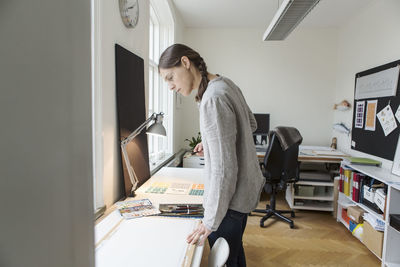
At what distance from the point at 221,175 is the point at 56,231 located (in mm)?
789

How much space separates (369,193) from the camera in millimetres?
2691

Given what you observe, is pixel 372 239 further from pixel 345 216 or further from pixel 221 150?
pixel 221 150

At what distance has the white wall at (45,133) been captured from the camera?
0.21 m

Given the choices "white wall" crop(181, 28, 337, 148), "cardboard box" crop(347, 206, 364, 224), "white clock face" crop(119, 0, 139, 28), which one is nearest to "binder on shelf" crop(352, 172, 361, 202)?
"cardboard box" crop(347, 206, 364, 224)

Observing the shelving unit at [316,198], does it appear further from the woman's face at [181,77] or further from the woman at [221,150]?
the woman's face at [181,77]

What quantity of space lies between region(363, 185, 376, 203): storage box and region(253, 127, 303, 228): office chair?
2.44ft

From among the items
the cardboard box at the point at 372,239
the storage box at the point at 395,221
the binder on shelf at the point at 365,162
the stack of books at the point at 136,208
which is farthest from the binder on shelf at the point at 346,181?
the stack of books at the point at 136,208

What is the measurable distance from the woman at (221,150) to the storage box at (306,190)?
8.82 ft

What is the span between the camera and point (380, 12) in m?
3.25

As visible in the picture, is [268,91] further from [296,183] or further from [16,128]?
[16,128]

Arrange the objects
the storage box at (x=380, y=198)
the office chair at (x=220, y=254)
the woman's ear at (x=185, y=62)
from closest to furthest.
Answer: the office chair at (x=220, y=254) → the woman's ear at (x=185, y=62) → the storage box at (x=380, y=198)

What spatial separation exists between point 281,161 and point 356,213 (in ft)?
3.10

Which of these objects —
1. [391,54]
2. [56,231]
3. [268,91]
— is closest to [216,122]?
[56,231]

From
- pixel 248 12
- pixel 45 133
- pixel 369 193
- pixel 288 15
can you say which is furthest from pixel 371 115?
pixel 45 133
